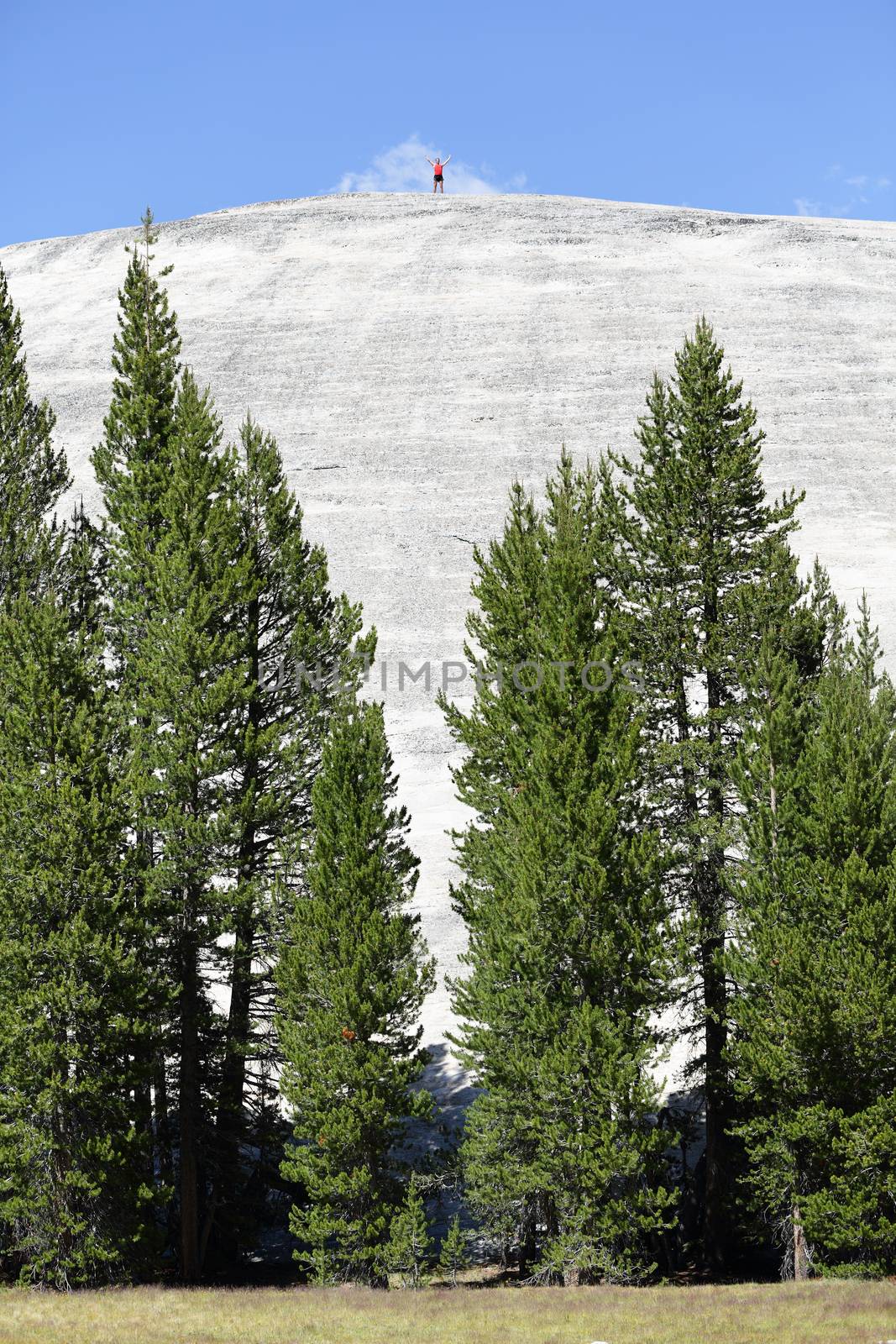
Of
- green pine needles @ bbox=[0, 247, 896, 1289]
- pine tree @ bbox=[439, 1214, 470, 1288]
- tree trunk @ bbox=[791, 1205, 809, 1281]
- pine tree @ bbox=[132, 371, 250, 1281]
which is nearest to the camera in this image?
green pine needles @ bbox=[0, 247, 896, 1289]

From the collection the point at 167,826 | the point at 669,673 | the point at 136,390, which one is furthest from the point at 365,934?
the point at 136,390

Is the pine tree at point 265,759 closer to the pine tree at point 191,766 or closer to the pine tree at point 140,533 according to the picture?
the pine tree at point 191,766

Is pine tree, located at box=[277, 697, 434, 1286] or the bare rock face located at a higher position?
the bare rock face

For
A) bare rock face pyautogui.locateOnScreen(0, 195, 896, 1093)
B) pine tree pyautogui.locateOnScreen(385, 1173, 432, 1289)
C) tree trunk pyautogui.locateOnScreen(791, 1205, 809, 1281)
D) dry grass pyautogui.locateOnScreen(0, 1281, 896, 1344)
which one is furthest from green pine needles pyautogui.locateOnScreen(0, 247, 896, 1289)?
bare rock face pyautogui.locateOnScreen(0, 195, 896, 1093)

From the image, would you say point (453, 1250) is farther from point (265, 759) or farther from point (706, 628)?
point (706, 628)

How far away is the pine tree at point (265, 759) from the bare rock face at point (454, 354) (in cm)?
2014

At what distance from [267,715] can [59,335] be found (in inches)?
3120

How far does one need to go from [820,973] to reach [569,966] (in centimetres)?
460

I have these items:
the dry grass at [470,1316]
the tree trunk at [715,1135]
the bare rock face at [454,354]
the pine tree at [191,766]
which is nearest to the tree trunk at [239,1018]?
the pine tree at [191,766]

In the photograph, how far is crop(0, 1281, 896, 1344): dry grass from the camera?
16562 millimetres

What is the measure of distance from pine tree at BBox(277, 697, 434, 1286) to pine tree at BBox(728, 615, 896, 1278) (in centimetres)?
653

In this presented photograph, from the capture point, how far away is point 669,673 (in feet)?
82.0

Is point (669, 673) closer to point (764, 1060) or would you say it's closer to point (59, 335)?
point (764, 1060)

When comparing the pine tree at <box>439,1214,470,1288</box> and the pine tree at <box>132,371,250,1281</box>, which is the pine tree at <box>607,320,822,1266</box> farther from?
the pine tree at <box>132,371,250,1281</box>
